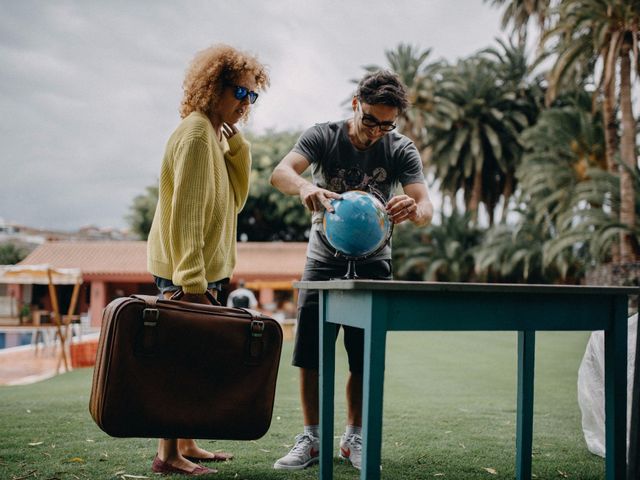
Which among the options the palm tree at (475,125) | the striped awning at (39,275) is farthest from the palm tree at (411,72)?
the striped awning at (39,275)

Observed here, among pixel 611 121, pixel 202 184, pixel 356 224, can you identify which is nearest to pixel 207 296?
pixel 202 184

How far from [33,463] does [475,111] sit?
31146 mm

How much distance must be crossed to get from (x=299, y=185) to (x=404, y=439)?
2074 mm

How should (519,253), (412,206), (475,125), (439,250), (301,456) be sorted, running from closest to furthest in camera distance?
1. (412,206)
2. (301,456)
3. (519,253)
4. (439,250)
5. (475,125)

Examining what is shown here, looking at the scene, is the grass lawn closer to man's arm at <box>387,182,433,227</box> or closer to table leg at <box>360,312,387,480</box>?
table leg at <box>360,312,387,480</box>

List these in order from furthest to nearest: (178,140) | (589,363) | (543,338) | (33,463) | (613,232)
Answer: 1. (613,232)
2. (543,338)
3. (589,363)
4. (33,463)
5. (178,140)

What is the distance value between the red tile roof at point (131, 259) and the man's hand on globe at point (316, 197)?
24.2 meters

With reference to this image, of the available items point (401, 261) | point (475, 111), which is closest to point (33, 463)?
point (401, 261)

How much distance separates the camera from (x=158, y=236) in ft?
10.2

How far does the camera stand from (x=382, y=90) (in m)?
3.11

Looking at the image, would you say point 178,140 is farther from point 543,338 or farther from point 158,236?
point 543,338

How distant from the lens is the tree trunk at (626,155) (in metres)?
18.0

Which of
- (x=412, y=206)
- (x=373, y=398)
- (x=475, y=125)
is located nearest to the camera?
(x=373, y=398)

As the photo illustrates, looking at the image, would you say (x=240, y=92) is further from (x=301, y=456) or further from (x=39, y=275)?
(x=39, y=275)
